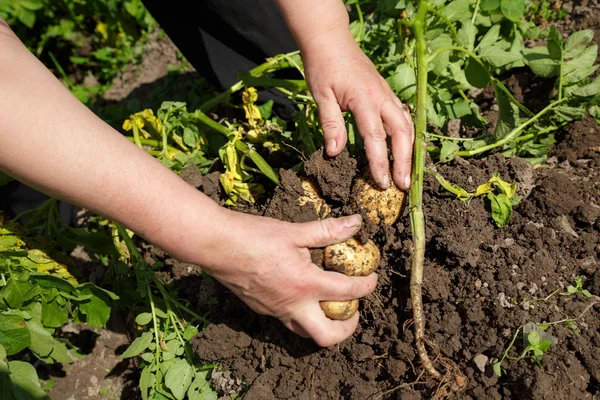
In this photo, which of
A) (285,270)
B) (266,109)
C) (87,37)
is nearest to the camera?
(285,270)

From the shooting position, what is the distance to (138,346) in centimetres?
216

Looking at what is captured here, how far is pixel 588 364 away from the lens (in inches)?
65.8

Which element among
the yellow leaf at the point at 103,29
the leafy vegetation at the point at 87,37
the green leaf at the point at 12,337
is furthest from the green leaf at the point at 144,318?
the yellow leaf at the point at 103,29

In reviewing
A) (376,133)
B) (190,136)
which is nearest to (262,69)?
(190,136)

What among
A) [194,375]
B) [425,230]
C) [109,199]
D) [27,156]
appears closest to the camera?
[27,156]

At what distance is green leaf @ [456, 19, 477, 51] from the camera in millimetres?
2449

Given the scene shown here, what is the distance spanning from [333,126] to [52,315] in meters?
1.34

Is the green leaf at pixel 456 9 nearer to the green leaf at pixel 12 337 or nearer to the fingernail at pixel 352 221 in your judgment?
the fingernail at pixel 352 221

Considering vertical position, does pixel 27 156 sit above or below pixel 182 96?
above

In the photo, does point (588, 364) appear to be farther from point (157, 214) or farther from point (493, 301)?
point (157, 214)

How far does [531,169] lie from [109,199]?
1.63 metres

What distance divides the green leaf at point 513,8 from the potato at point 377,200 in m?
1.12

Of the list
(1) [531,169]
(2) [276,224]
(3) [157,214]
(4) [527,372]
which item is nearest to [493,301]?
(4) [527,372]

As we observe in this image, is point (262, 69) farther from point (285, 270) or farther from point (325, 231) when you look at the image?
point (285, 270)
